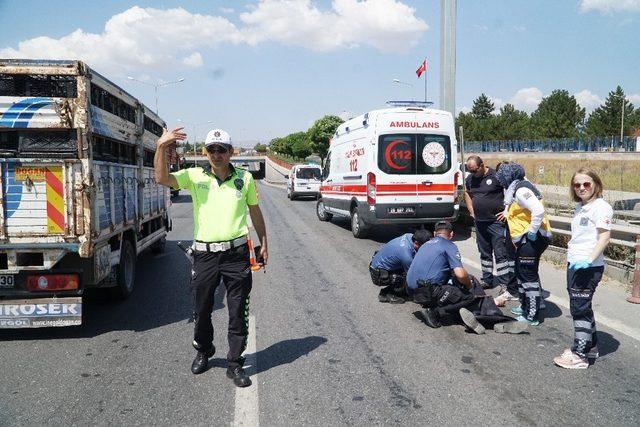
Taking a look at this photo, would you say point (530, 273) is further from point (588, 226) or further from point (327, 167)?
point (327, 167)

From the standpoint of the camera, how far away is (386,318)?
18.4 ft

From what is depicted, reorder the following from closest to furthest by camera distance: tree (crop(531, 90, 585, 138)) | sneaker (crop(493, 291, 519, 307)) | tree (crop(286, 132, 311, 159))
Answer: sneaker (crop(493, 291, 519, 307))
tree (crop(531, 90, 585, 138))
tree (crop(286, 132, 311, 159))

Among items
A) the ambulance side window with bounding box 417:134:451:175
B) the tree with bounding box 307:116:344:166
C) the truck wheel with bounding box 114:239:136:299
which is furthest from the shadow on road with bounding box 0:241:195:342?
the tree with bounding box 307:116:344:166

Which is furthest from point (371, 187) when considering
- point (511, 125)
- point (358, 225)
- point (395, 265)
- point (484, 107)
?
point (484, 107)

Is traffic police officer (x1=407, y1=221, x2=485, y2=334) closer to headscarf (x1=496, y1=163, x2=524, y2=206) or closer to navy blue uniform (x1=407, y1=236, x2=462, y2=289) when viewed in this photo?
navy blue uniform (x1=407, y1=236, x2=462, y2=289)

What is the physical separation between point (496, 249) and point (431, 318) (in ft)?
5.57

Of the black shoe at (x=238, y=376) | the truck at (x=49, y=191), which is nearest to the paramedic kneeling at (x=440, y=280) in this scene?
the black shoe at (x=238, y=376)

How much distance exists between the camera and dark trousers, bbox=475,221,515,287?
6.29m

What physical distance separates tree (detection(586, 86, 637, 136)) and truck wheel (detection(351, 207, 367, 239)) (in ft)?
212

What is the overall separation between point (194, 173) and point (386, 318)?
2813 mm

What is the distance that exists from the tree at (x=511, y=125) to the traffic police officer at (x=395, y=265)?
76424 millimetres

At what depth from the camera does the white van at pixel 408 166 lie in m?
10.5

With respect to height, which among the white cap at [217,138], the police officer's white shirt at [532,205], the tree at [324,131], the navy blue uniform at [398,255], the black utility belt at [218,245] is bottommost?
the navy blue uniform at [398,255]

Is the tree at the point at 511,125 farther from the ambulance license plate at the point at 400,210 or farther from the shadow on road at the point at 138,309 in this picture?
the shadow on road at the point at 138,309
